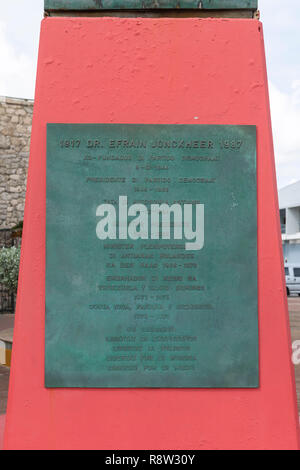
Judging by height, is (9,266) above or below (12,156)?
below

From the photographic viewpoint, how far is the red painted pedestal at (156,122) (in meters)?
3.25

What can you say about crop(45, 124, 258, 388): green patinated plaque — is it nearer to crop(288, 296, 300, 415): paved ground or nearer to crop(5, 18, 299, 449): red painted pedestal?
crop(5, 18, 299, 449): red painted pedestal

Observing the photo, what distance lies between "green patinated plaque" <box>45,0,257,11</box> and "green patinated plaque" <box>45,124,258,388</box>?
75 centimetres

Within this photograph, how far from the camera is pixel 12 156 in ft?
52.6

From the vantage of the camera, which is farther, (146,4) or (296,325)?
(296,325)

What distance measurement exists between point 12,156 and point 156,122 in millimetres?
13380

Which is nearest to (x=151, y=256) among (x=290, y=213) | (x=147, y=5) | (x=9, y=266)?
(x=147, y=5)

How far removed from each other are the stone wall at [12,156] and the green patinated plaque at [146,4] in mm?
12903

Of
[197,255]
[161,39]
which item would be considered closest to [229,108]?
[161,39]

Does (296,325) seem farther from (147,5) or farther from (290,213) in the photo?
(290,213)

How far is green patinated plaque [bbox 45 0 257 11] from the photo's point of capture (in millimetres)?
3424

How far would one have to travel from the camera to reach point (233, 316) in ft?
10.8

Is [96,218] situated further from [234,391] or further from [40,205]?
[234,391]

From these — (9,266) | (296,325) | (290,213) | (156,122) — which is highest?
(290,213)
